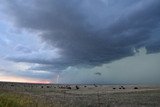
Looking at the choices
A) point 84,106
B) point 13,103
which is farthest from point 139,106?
point 13,103

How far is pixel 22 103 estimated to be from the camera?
1955 cm

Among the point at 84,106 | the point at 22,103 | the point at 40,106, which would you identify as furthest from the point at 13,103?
the point at 84,106

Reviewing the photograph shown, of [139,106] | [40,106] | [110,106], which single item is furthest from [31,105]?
[139,106]

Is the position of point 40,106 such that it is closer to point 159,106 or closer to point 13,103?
point 13,103

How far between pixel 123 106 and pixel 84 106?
4431 mm

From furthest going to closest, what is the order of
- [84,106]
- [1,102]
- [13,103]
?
1. [84,106]
2. [13,103]
3. [1,102]

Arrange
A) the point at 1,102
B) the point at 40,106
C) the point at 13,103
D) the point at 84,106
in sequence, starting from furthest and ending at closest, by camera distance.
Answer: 1. the point at 84,106
2. the point at 40,106
3. the point at 13,103
4. the point at 1,102

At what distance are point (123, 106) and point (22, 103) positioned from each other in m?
14.9

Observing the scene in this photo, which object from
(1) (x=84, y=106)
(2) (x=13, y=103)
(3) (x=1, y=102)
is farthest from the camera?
(1) (x=84, y=106)

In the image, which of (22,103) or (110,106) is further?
(110,106)

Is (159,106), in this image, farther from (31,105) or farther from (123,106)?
(31,105)

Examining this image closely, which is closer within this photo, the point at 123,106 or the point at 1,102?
the point at 1,102

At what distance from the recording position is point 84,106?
30453mm

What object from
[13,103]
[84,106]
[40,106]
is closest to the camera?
[13,103]
